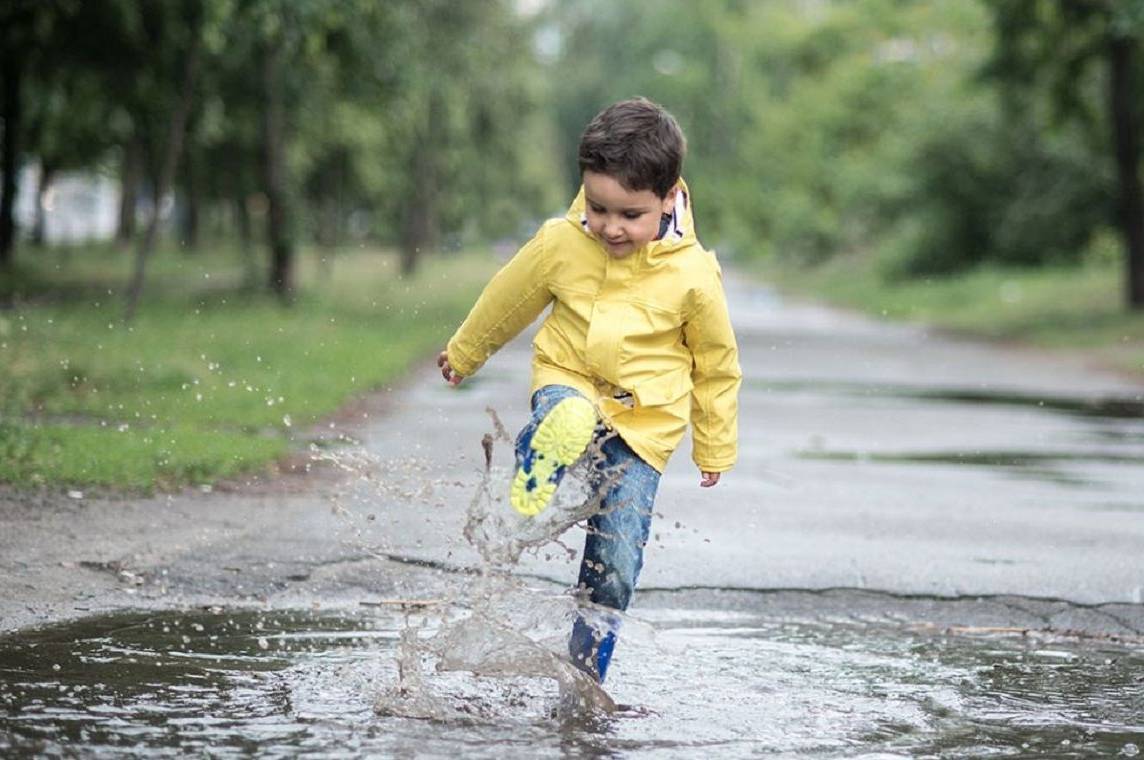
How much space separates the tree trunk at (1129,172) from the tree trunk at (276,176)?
1299cm

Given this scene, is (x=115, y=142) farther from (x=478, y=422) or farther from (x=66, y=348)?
(x=478, y=422)

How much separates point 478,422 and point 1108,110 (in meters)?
21.6

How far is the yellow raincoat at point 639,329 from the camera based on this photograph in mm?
5059

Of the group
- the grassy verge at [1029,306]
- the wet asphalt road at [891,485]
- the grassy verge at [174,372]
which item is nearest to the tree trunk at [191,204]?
the grassy verge at [174,372]

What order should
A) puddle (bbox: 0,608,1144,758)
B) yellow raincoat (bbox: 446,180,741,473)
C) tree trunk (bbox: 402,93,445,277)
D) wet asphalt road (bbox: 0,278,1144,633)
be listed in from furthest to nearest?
1. tree trunk (bbox: 402,93,445,277)
2. wet asphalt road (bbox: 0,278,1144,633)
3. yellow raincoat (bbox: 446,180,741,473)
4. puddle (bbox: 0,608,1144,758)

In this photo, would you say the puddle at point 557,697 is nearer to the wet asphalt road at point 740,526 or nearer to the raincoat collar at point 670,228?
the wet asphalt road at point 740,526

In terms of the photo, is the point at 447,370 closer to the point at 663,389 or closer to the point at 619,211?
the point at 663,389

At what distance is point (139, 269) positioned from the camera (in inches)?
864

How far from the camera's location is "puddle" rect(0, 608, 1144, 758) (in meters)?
4.75

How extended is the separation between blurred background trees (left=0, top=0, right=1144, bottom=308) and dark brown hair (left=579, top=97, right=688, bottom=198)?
734cm

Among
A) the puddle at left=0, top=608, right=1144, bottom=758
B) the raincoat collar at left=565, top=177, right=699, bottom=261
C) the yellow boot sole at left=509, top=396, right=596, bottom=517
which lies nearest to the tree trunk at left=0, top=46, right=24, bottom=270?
the puddle at left=0, top=608, right=1144, bottom=758

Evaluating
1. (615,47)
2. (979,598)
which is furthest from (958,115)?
(615,47)

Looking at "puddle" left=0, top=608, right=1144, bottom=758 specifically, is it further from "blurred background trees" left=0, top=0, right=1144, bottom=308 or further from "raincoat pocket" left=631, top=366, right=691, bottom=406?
"blurred background trees" left=0, top=0, right=1144, bottom=308

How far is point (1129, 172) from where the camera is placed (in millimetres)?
28484
